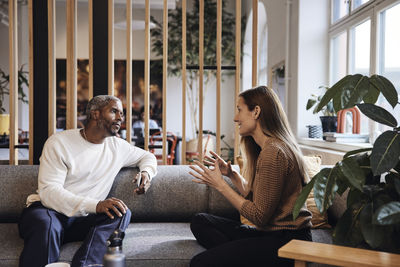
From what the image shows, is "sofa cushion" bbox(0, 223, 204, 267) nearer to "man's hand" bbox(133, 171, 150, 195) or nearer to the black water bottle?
"man's hand" bbox(133, 171, 150, 195)

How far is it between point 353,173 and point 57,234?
1.37 m

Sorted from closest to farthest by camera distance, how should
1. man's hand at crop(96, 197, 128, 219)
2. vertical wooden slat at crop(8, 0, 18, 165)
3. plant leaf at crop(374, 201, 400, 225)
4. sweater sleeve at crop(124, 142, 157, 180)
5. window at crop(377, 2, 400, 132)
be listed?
plant leaf at crop(374, 201, 400, 225)
man's hand at crop(96, 197, 128, 219)
sweater sleeve at crop(124, 142, 157, 180)
vertical wooden slat at crop(8, 0, 18, 165)
window at crop(377, 2, 400, 132)

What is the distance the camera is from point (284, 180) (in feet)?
5.94

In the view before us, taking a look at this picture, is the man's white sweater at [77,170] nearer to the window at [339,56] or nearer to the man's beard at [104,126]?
the man's beard at [104,126]

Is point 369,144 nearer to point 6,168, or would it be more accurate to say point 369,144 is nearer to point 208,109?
point 6,168

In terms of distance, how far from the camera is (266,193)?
176 cm

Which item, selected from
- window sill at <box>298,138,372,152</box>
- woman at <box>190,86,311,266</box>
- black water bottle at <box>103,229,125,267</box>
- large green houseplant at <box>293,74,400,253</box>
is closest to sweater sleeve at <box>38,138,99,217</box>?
woman at <box>190,86,311,266</box>

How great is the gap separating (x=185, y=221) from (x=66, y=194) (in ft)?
2.49

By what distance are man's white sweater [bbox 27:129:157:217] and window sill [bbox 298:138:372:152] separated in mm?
1662

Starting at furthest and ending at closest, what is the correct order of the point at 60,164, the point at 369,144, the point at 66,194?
the point at 369,144, the point at 60,164, the point at 66,194

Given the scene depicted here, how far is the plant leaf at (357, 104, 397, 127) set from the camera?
1.53m

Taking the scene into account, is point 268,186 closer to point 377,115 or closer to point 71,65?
point 377,115

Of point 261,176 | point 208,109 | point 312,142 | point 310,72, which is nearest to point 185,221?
point 261,176

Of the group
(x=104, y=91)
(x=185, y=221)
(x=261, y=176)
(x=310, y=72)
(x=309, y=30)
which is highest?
(x=309, y=30)
